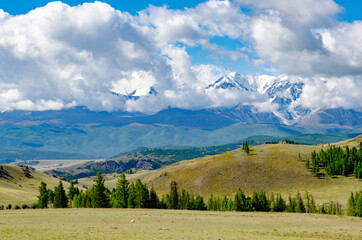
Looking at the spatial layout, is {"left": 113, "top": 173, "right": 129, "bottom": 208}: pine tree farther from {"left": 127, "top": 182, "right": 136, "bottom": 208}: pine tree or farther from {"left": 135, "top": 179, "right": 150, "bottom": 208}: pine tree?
{"left": 135, "top": 179, "right": 150, "bottom": 208}: pine tree

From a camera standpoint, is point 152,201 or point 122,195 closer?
point 122,195

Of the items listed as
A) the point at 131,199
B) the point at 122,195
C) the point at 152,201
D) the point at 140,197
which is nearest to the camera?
the point at 140,197

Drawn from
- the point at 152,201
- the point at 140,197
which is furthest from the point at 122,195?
the point at 152,201

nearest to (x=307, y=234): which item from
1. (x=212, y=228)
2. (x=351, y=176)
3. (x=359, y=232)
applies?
(x=359, y=232)

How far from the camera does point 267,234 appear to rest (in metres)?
52.8

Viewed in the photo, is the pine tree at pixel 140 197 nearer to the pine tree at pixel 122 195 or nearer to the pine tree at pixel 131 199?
the pine tree at pixel 131 199

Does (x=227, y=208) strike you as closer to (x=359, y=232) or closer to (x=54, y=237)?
(x=359, y=232)

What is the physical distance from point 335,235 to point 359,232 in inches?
293

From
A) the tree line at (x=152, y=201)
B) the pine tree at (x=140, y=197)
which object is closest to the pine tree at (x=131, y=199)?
the tree line at (x=152, y=201)

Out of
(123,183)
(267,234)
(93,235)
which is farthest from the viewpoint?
(123,183)

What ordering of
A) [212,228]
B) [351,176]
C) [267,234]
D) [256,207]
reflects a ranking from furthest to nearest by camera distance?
[351,176] < [256,207] < [212,228] < [267,234]

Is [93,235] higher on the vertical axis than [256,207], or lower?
higher

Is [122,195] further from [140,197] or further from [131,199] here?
[140,197]

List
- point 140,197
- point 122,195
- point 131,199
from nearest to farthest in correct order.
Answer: point 140,197
point 131,199
point 122,195
